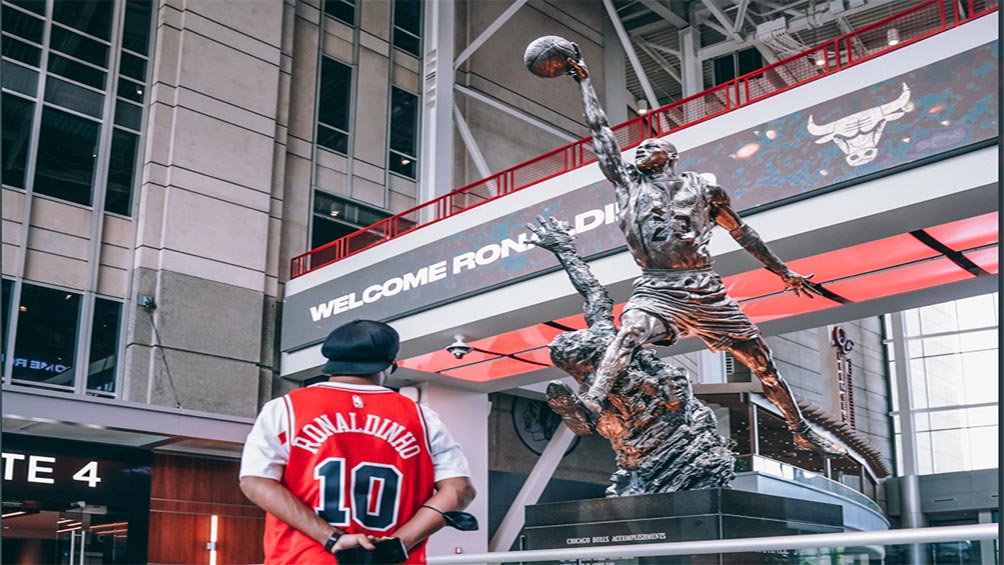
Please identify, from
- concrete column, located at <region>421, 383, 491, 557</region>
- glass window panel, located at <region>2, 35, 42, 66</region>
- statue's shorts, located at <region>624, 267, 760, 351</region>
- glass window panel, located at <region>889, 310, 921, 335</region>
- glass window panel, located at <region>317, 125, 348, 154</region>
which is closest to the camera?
statue's shorts, located at <region>624, 267, 760, 351</region>

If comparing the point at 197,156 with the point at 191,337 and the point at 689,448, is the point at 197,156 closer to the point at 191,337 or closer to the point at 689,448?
the point at 191,337

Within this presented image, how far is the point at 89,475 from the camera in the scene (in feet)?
52.9

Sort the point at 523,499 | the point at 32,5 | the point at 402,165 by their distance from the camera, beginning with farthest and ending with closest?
the point at 402,165 < the point at 523,499 < the point at 32,5

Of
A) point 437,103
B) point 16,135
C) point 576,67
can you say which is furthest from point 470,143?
point 576,67

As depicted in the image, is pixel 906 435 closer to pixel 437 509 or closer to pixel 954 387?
pixel 954 387

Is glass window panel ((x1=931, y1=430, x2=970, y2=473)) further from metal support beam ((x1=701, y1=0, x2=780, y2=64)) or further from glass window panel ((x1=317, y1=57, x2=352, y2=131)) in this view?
glass window panel ((x1=317, y1=57, x2=352, y2=131))

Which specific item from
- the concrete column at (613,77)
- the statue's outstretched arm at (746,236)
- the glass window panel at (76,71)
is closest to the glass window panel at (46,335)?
the glass window panel at (76,71)

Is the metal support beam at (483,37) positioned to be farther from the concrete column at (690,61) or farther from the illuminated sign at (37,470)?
the illuminated sign at (37,470)

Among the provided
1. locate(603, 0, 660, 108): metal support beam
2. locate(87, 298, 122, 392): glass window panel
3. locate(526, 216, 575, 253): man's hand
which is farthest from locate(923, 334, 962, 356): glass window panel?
locate(526, 216, 575, 253): man's hand

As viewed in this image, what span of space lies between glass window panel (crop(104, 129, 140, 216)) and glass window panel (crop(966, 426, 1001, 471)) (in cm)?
2871

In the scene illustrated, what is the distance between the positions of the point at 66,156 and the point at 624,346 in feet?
43.8

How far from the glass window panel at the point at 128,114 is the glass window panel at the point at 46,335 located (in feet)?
10.7

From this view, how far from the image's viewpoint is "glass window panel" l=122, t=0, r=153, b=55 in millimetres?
18297

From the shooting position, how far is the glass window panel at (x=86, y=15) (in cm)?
1750
